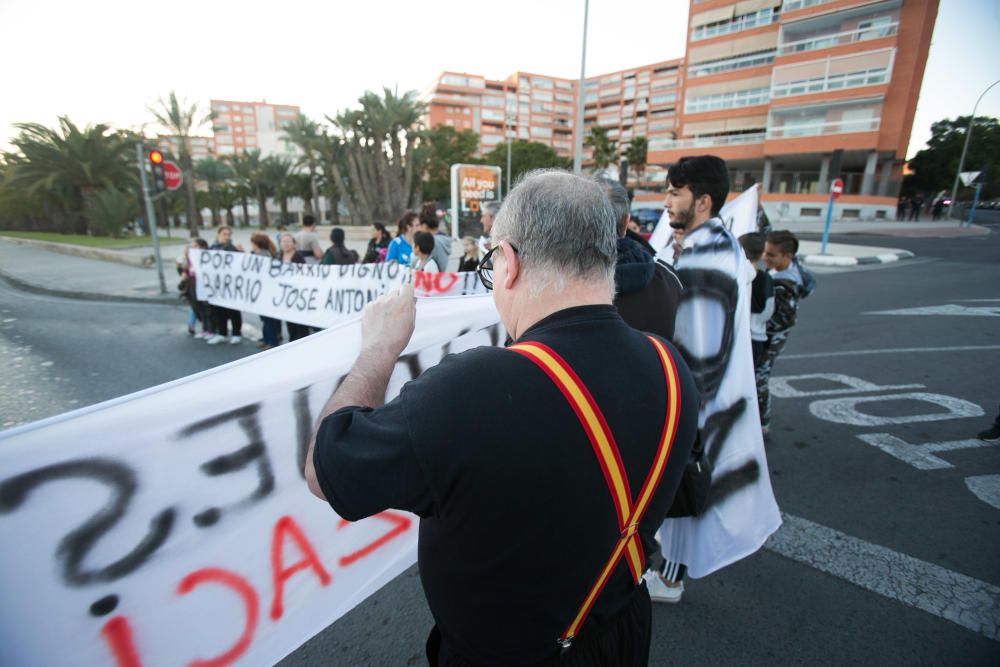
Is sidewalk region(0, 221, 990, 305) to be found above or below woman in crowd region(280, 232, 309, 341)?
below

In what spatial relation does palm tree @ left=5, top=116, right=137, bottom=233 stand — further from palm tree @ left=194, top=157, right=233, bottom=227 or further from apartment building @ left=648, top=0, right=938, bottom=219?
apartment building @ left=648, top=0, right=938, bottom=219

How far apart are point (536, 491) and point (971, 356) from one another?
301 inches

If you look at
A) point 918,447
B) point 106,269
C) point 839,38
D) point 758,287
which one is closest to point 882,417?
point 918,447

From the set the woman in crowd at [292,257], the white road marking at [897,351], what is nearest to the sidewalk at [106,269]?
the woman in crowd at [292,257]

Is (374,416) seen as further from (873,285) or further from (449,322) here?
(873,285)

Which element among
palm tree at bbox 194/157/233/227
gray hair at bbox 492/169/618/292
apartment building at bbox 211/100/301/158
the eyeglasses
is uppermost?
apartment building at bbox 211/100/301/158

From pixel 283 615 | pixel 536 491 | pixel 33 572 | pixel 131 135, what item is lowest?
pixel 283 615

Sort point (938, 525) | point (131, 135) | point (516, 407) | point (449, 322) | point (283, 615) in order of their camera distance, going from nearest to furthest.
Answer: point (516, 407), point (283, 615), point (449, 322), point (938, 525), point (131, 135)

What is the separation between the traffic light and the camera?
1076 cm

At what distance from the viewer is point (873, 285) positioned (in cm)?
1149

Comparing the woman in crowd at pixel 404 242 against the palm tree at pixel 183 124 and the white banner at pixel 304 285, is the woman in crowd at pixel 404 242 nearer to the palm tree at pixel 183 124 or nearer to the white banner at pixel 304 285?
the white banner at pixel 304 285

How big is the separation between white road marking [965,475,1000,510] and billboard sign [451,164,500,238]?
1775 cm

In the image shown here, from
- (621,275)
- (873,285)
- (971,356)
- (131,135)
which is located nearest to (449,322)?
(621,275)

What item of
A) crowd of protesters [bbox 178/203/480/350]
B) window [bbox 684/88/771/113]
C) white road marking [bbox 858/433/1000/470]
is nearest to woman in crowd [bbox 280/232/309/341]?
crowd of protesters [bbox 178/203/480/350]
